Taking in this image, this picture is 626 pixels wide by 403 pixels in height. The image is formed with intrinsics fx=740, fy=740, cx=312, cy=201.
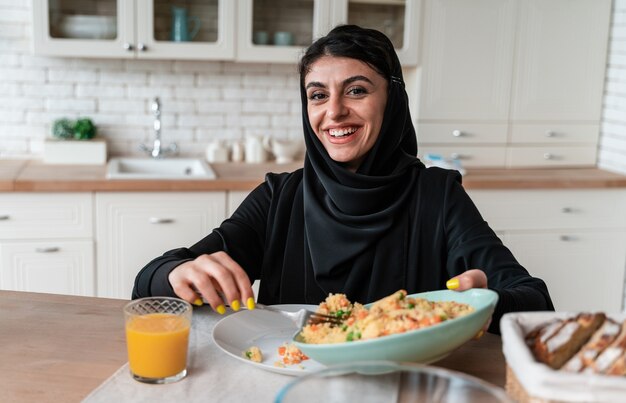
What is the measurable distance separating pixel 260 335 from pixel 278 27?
2300 mm

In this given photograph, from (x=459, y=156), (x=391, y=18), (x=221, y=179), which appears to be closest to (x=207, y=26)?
(x=221, y=179)

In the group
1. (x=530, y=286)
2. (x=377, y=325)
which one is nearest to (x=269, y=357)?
(x=377, y=325)

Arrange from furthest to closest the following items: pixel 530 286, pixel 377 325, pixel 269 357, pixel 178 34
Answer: pixel 178 34 < pixel 530 286 < pixel 269 357 < pixel 377 325

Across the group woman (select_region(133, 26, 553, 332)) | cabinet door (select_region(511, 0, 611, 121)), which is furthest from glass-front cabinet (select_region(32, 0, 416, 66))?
woman (select_region(133, 26, 553, 332))

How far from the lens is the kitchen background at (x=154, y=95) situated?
3428 millimetres

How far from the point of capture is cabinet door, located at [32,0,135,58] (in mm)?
3139

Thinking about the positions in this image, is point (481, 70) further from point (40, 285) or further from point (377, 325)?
point (377, 325)

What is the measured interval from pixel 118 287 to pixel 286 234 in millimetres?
1460

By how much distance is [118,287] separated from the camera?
3.07 m

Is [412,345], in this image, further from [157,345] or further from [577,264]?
[577,264]

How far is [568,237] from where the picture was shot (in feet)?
11.1

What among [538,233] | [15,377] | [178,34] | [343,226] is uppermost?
[178,34]

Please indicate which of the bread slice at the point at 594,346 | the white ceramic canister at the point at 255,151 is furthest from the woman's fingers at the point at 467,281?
the white ceramic canister at the point at 255,151

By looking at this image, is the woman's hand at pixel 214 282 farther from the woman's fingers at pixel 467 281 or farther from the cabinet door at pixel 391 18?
the cabinet door at pixel 391 18
